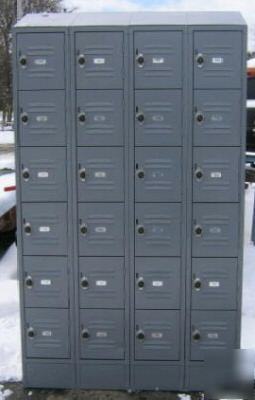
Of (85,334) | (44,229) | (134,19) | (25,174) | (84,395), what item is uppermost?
(134,19)

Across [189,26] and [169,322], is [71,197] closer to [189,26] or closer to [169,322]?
[169,322]

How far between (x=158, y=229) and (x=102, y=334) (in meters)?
0.82

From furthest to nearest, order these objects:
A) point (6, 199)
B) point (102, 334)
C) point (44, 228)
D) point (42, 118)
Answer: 1. point (6, 199)
2. point (102, 334)
3. point (44, 228)
4. point (42, 118)

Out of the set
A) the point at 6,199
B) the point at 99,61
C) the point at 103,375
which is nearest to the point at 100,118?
the point at 99,61

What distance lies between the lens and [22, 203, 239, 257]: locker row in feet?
12.3

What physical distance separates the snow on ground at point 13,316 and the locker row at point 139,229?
1.04 meters

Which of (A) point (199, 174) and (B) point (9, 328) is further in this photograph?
(B) point (9, 328)

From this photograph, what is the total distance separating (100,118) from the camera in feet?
12.0

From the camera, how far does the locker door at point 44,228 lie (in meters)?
3.77

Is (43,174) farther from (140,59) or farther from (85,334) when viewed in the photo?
(85,334)

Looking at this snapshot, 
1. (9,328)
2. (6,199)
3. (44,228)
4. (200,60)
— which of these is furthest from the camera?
(6,199)

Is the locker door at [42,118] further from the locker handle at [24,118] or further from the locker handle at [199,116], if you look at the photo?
the locker handle at [199,116]

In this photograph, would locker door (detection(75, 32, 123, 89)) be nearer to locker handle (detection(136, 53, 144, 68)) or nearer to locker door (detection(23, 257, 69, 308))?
locker handle (detection(136, 53, 144, 68))

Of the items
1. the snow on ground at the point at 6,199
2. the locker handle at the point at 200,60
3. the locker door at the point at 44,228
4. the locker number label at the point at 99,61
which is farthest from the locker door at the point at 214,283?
the snow on ground at the point at 6,199
